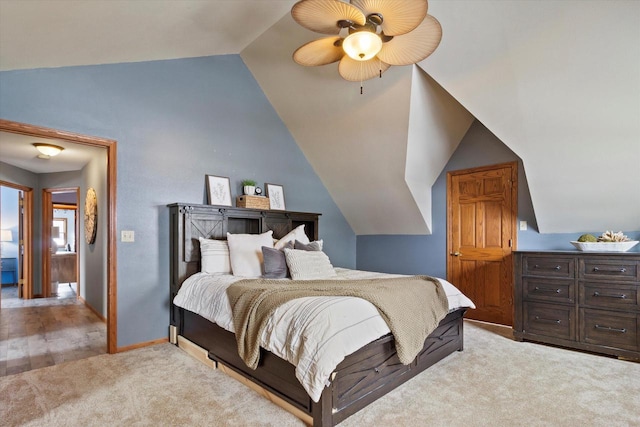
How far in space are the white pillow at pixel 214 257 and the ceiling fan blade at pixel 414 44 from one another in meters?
2.26

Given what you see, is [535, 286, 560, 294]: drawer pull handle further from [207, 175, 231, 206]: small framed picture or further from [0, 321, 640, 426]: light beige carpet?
[207, 175, 231, 206]: small framed picture

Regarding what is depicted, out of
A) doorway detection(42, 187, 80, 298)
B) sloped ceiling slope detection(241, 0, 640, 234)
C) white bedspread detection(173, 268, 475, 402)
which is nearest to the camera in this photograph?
white bedspread detection(173, 268, 475, 402)

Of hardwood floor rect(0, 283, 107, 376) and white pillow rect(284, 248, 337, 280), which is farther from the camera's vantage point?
white pillow rect(284, 248, 337, 280)

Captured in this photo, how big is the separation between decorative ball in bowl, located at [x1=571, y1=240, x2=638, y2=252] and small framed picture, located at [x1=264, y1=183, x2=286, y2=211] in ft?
10.9

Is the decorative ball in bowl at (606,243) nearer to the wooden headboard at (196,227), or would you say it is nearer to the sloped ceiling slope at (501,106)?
the sloped ceiling slope at (501,106)

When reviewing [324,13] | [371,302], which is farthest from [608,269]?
[324,13]

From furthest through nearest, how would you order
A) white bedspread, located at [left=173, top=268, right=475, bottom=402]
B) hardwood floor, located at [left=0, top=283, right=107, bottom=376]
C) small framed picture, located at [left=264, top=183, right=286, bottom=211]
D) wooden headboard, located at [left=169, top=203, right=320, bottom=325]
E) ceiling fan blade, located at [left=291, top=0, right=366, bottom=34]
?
small framed picture, located at [left=264, top=183, right=286, bottom=211]
wooden headboard, located at [left=169, top=203, right=320, bottom=325]
hardwood floor, located at [left=0, top=283, right=107, bottom=376]
ceiling fan blade, located at [left=291, top=0, right=366, bottom=34]
white bedspread, located at [left=173, top=268, right=475, bottom=402]

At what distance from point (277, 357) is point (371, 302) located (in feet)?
2.19

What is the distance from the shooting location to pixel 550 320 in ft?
10.9

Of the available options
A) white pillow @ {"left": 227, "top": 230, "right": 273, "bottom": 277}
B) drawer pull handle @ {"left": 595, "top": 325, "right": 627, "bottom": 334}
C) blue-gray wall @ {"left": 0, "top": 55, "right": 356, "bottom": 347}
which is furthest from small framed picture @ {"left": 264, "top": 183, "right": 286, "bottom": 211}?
drawer pull handle @ {"left": 595, "top": 325, "right": 627, "bottom": 334}

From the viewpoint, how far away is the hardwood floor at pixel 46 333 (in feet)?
9.82

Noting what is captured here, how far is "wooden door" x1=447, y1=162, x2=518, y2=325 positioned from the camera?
13.3ft

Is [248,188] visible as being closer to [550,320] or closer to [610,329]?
[550,320]

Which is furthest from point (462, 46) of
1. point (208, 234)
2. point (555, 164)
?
point (208, 234)
